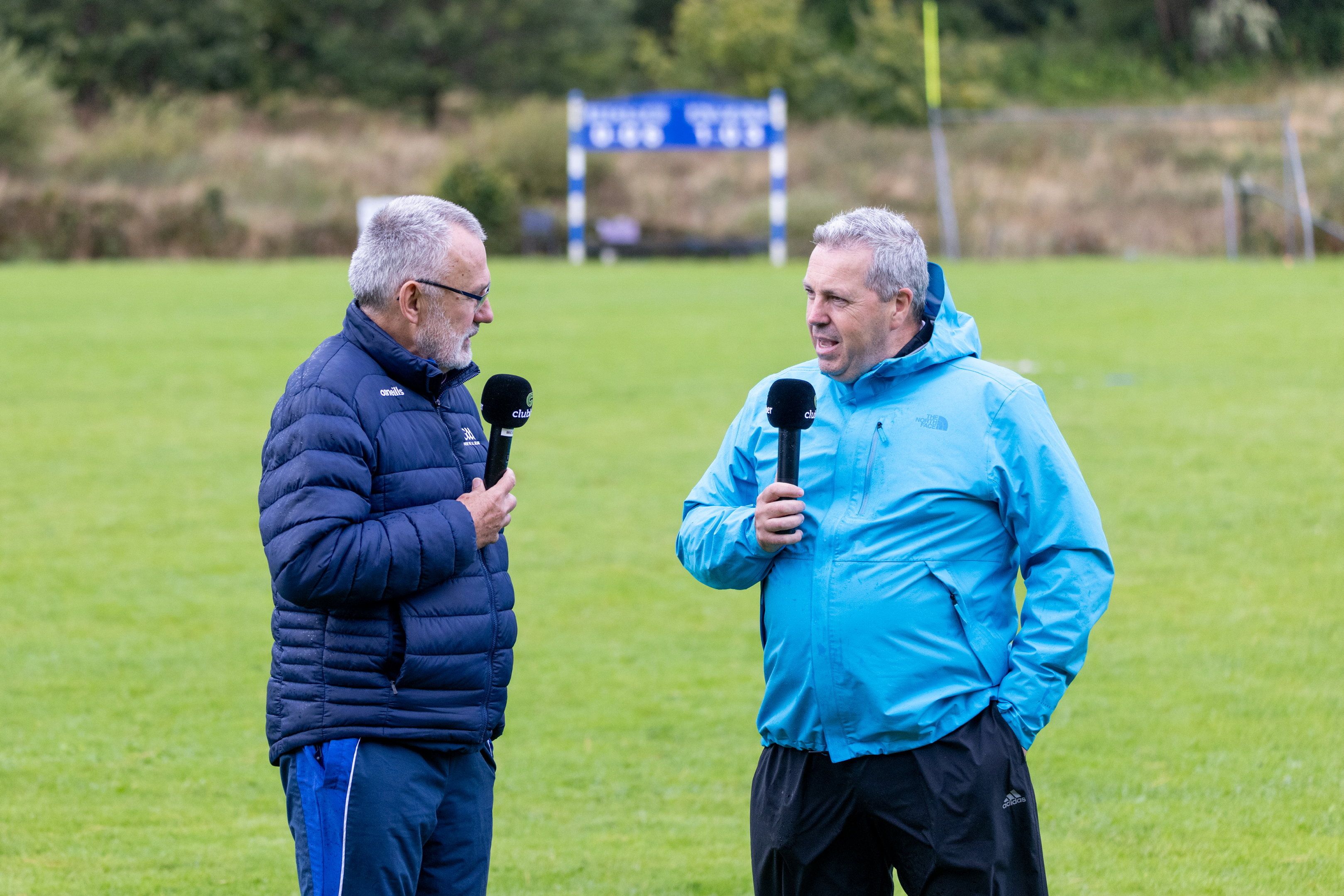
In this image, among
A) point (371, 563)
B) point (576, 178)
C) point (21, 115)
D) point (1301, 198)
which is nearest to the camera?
point (371, 563)

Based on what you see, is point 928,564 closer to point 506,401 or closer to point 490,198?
point 506,401

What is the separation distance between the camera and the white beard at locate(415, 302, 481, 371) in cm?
365

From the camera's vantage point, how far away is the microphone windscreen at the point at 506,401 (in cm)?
373

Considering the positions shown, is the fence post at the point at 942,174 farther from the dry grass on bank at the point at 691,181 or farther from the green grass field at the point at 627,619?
the green grass field at the point at 627,619

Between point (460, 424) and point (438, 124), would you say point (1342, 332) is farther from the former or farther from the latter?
point (438, 124)

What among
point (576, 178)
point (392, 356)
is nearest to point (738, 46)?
point (576, 178)

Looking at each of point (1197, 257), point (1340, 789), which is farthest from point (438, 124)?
point (1340, 789)

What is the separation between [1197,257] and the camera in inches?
1352

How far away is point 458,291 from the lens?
3648mm

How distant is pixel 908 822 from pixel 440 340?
4.95ft

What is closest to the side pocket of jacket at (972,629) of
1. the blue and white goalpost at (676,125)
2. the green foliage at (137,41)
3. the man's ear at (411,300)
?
the man's ear at (411,300)

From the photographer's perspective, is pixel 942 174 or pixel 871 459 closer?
pixel 871 459

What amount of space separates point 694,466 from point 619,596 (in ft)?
12.6

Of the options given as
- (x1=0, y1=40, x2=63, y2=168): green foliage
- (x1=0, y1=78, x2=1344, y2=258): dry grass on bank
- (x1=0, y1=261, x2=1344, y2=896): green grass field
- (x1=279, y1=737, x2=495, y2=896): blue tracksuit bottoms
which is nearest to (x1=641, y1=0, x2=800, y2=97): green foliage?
(x1=0, y1=78, x2=1344, y2=258): dry grass on bank
